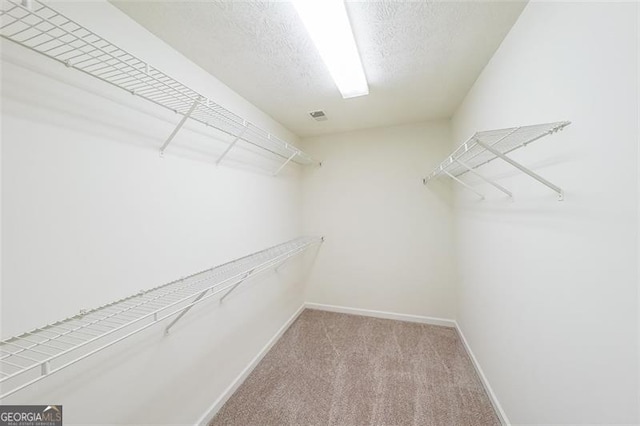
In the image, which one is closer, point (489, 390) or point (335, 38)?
point (335, 38)

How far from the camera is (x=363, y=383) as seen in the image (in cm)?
183

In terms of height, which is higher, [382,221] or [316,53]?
[316,53]

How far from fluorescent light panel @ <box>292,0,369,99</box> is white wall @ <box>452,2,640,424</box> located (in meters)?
0.85

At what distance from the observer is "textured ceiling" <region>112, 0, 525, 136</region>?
1104 mm

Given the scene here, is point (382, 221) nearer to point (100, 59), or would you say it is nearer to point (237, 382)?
point (237, 382)

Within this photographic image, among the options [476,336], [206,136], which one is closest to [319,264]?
[476,336]

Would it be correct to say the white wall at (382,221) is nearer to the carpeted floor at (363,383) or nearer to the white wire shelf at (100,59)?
the carpeted floor at (363,383)

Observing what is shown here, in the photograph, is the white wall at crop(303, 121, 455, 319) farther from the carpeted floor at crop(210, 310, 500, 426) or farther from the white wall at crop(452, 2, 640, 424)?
the white wall at crop(452, 2, 640, 424)

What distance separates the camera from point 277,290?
8.07 ft
